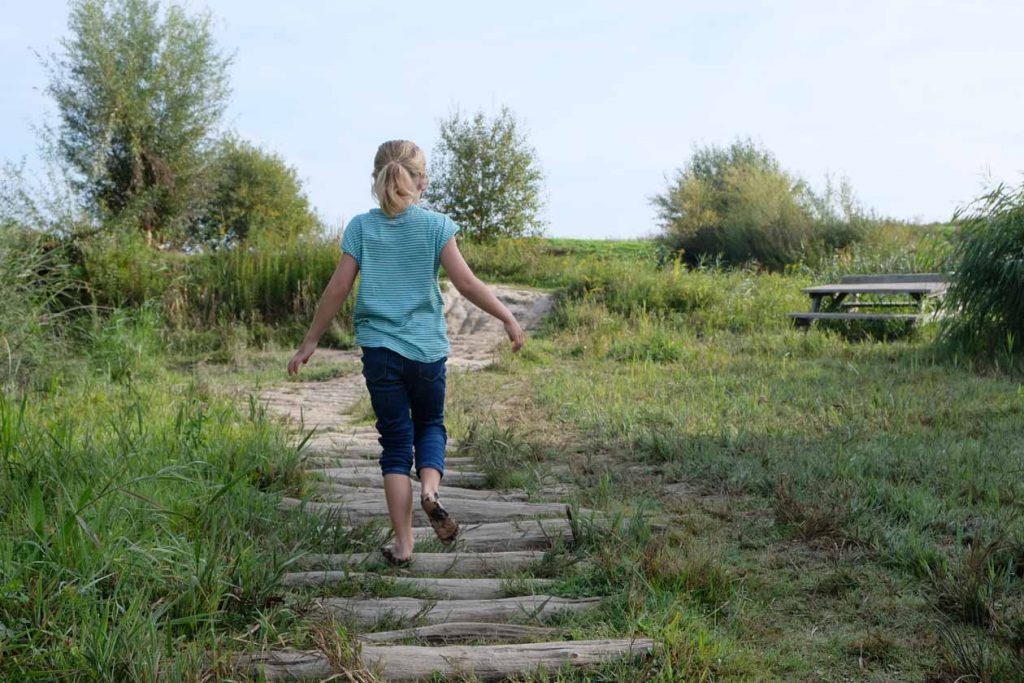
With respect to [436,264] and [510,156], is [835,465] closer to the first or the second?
[436,264]

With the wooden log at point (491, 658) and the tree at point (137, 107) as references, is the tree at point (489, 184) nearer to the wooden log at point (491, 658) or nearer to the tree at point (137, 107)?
the tree at point (137, 107)

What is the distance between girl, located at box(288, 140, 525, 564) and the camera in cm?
404

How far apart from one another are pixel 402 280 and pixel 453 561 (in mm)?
1219

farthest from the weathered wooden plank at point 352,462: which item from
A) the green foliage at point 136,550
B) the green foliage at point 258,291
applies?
the green foliage at point 258,291

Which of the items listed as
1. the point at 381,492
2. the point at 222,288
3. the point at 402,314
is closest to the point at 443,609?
the point at 402,314

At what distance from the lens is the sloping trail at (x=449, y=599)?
9.68ft

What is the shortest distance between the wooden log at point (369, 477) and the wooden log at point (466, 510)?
537 mm

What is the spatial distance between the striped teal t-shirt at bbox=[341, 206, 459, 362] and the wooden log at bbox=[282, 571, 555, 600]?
2.96ft

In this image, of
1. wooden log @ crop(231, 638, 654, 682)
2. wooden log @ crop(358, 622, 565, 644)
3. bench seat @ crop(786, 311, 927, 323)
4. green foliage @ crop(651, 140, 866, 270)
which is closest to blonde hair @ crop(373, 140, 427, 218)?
wooden log @ crop(358, 622, 565, 644)

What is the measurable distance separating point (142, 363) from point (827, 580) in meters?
7.99

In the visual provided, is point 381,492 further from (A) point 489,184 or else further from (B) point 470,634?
(A) point 489,184

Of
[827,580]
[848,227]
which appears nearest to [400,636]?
[827,580]

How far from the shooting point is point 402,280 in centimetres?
410

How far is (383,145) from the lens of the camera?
4078 millimetres
